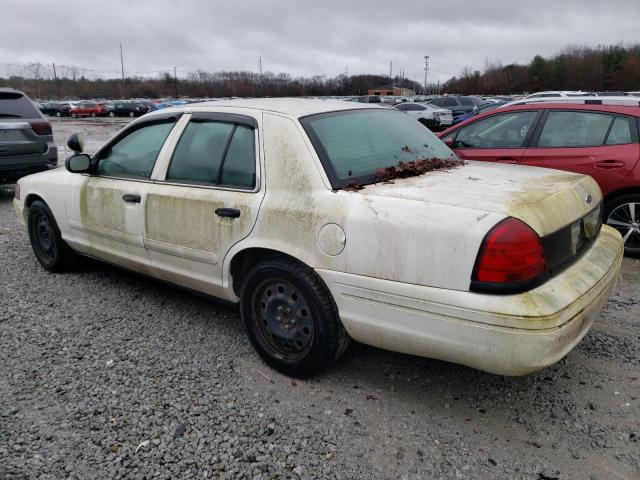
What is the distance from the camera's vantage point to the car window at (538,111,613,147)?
17.5 ft

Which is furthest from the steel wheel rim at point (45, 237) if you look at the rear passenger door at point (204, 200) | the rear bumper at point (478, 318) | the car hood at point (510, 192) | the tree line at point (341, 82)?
the tree line at point (341, 82)

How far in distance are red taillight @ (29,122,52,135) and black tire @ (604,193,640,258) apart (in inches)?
A: 316

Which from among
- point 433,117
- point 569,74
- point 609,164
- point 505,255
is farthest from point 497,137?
point 569,74

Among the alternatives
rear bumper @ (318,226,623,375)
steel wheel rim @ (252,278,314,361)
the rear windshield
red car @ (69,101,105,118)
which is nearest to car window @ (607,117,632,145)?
rear bumper @ (318,226,623,375)

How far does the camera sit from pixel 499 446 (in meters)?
2.55

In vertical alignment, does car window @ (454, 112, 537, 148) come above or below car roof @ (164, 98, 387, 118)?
below

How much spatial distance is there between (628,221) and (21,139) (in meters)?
8.27

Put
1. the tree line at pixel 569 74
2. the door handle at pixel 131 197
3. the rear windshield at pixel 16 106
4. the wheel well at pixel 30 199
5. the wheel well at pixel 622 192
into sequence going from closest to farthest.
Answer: the door handle at pixel 131 197, the wheel well at pixel 30 199, the wheel well at pixel 622 192, the rear windshield at pixel 16 106, the tree line at pixel 569 74

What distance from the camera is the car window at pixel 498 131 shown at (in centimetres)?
573

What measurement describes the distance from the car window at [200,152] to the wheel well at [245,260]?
516 mm

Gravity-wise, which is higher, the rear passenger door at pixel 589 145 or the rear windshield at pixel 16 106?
the rear windshield at pixel 16 106

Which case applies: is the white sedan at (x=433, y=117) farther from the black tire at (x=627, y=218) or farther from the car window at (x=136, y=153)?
the car window at (x=136, y=153)

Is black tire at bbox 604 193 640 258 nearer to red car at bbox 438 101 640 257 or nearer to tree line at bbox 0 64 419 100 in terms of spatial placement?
red car at bbox 438 101 640 257

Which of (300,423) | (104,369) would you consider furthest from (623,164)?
(104,369)
